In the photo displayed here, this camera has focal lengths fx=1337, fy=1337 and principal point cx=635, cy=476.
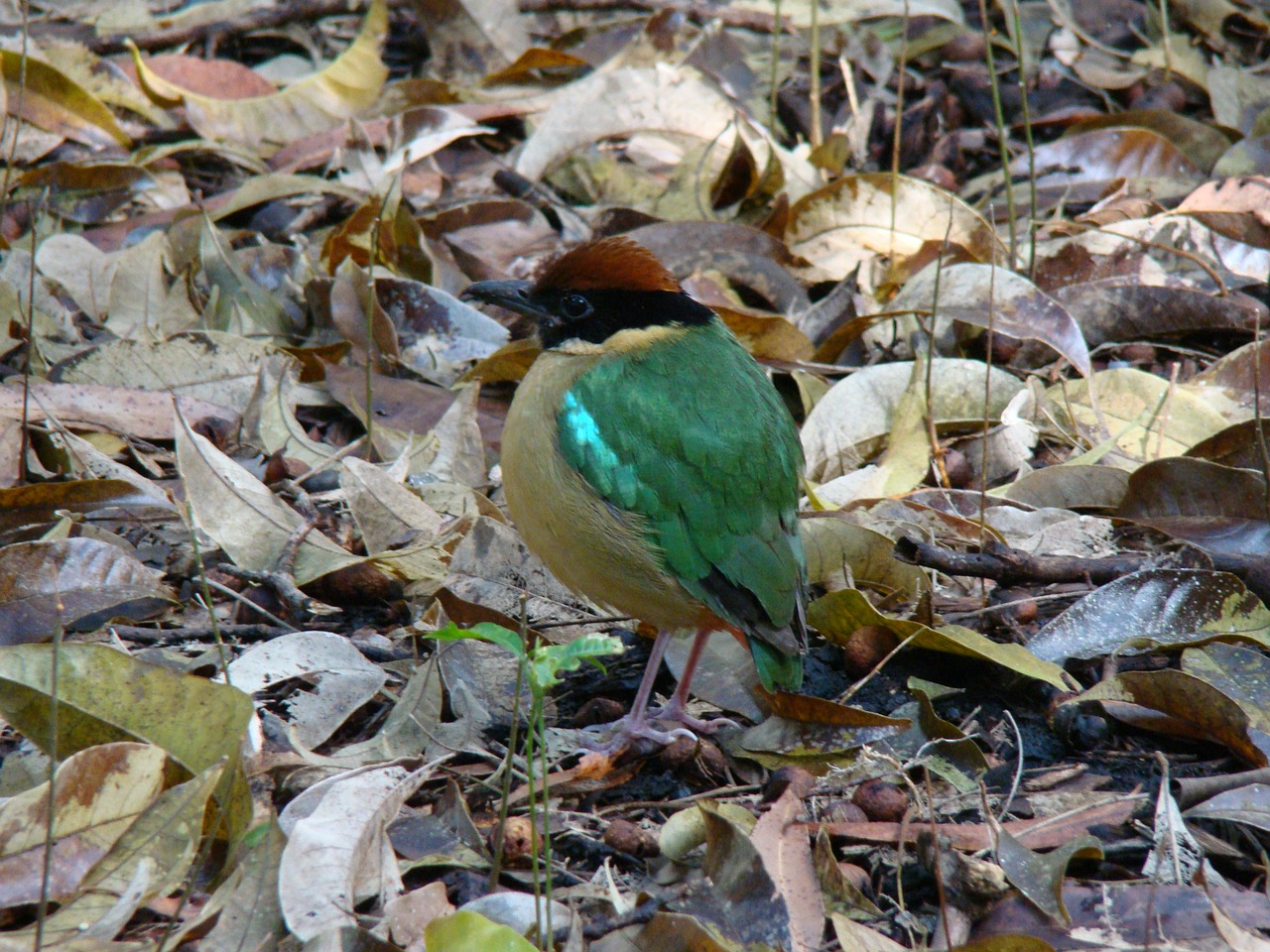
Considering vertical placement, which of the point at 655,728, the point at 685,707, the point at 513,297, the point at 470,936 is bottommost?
the point at 685,707

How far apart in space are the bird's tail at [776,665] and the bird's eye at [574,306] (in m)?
1.37

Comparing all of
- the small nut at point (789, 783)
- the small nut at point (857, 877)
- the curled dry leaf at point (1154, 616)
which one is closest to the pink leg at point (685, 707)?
the small nut at point (789, 783)

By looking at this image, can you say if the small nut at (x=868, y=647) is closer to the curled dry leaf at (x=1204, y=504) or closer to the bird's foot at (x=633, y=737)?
the bird's foot at (x=633, y=737)

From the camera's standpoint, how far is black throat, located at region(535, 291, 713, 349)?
14.8ft

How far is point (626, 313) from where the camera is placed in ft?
14.9

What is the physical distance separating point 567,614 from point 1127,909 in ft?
6.76

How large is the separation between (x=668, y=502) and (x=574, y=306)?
941 mm

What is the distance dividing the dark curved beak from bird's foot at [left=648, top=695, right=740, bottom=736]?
140 cm

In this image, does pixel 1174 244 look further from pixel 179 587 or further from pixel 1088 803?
pixel 179 587

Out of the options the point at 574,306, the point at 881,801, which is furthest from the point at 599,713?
the point at 574,306

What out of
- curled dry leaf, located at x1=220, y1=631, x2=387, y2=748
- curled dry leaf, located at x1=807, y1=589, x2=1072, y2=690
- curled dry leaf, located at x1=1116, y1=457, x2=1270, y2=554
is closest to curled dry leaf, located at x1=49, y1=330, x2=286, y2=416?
curled dry leaf, located at x1=220, y1=631, x2=387, y2=748

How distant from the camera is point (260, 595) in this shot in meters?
4.30

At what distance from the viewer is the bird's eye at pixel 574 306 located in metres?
4.56

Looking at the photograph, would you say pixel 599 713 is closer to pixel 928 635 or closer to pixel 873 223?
pixel 928 635
